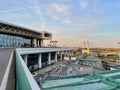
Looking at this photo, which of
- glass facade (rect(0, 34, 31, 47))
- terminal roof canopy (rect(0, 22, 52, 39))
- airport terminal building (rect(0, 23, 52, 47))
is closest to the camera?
terminal roof canopy (rect(0, 22, 52, 39))

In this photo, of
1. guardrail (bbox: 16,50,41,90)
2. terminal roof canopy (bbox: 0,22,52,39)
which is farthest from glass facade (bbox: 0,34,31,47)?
guardrail (bbox: 16,50,41,90)

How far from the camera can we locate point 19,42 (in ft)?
157

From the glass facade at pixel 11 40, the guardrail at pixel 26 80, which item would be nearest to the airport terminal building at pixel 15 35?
the glass facade at pixel 11 40

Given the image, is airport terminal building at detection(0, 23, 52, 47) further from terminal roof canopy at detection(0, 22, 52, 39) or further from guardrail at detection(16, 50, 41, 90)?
guardrail at detection(16, 50, 41, 90)

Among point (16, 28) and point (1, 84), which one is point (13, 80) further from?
point (16, 28)

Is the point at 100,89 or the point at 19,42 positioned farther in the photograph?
the point at 19,42

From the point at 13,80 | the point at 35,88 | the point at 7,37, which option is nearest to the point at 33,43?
the point at 7,37

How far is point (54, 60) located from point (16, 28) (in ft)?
55.9

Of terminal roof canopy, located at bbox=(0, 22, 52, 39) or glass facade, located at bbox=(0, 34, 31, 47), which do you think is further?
glass facade, located at bbox=(0, 34, 31, 47)

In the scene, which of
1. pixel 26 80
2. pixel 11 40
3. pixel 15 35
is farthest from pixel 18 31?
pixel 26 80

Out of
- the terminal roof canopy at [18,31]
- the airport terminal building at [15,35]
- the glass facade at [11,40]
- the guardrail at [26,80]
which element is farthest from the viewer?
the glass facade at [11,40]

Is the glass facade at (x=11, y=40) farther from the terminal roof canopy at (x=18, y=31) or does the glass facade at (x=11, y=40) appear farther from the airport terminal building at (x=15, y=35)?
the terminal roof canopy at (x=18, y=31)

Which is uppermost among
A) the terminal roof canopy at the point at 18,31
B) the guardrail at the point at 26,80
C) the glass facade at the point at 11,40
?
Result: the terminal roof canopy at the point at 18,31

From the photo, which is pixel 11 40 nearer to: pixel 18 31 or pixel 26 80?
pixel 18 31
